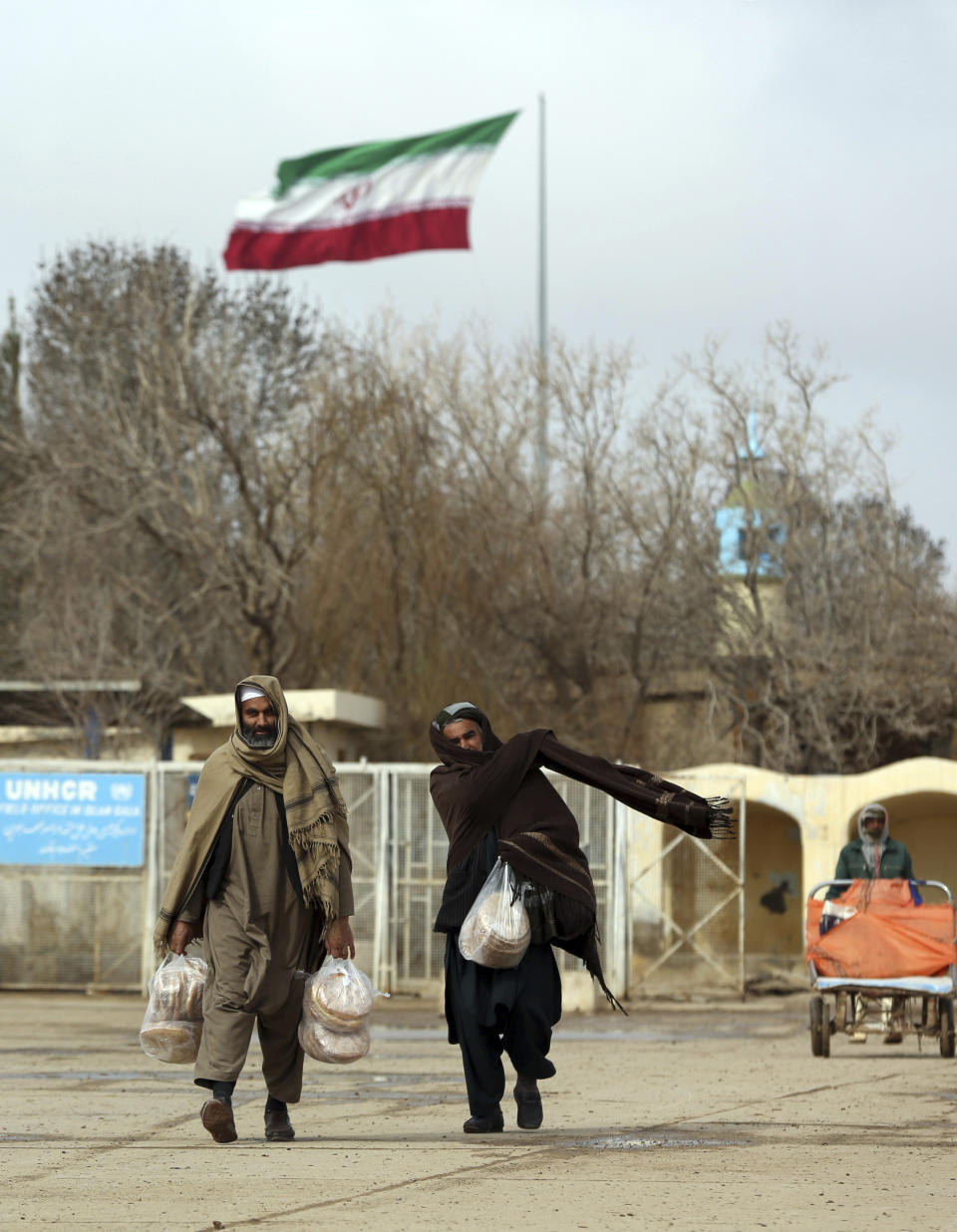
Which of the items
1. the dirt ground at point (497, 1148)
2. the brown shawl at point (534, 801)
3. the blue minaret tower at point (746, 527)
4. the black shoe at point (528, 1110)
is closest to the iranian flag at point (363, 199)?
the blue minaret tower at point (746, 527)

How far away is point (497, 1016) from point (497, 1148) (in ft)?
2.37

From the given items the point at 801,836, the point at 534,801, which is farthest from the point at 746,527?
the point at 534,801

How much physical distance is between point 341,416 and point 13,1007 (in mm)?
11843

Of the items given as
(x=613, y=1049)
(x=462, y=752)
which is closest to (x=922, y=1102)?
(x=462, y=752)

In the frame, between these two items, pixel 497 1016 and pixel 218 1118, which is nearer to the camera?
pixel 218 1118

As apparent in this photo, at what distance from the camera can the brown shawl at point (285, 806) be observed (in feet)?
23.8

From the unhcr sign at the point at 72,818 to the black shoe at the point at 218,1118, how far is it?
36.5 ft

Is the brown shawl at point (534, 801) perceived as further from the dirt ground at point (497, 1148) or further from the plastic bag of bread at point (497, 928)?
the dirt ground at point (497, 1148)

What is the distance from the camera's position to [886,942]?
12.4 meters

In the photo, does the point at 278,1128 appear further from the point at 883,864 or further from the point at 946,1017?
the point at 883,864

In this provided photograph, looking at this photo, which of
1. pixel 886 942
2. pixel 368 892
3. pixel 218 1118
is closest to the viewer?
pixel 218 1118

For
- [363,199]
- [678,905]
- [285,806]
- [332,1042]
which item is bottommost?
[678,905]

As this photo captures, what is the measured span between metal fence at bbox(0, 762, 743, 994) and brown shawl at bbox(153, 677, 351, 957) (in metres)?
10.4

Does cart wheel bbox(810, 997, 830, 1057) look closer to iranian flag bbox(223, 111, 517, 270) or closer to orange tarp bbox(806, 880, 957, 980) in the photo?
orange tarp bbox(806, 880, 957, 980)
